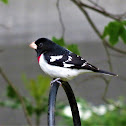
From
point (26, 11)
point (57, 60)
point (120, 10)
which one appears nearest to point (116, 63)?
point (120, 10)

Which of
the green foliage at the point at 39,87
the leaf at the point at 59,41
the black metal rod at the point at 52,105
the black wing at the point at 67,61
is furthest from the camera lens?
the green foliage at the point at 39,87

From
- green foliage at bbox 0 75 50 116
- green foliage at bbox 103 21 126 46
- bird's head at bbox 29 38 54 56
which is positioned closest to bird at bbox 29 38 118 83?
bird's head at bbox 29 38 54 56

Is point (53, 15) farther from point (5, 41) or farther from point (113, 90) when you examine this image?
point (113, 90)

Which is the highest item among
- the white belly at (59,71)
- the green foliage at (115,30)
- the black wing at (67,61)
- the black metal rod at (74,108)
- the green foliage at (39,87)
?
the green foliage at (115,30)

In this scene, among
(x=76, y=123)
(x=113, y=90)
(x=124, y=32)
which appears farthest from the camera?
(x=113, y=90)

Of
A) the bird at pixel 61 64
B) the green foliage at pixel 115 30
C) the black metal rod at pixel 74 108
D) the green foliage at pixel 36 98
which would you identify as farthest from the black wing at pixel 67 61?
the green foliage at pixel 36 98

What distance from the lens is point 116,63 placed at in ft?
18.8

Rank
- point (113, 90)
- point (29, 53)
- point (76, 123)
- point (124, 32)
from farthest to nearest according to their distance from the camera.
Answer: point (29, 53), point (113, 90), point (124, 32), point (76, 123)

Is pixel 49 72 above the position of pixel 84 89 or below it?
above

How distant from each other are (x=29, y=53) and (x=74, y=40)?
2.70 feet

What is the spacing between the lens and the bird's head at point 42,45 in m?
1.91

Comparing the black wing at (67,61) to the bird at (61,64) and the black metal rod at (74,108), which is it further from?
the black metal rod at (74,108)

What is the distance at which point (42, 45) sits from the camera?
6.33ft

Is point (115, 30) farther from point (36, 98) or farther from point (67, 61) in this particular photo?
point (36, 98)
